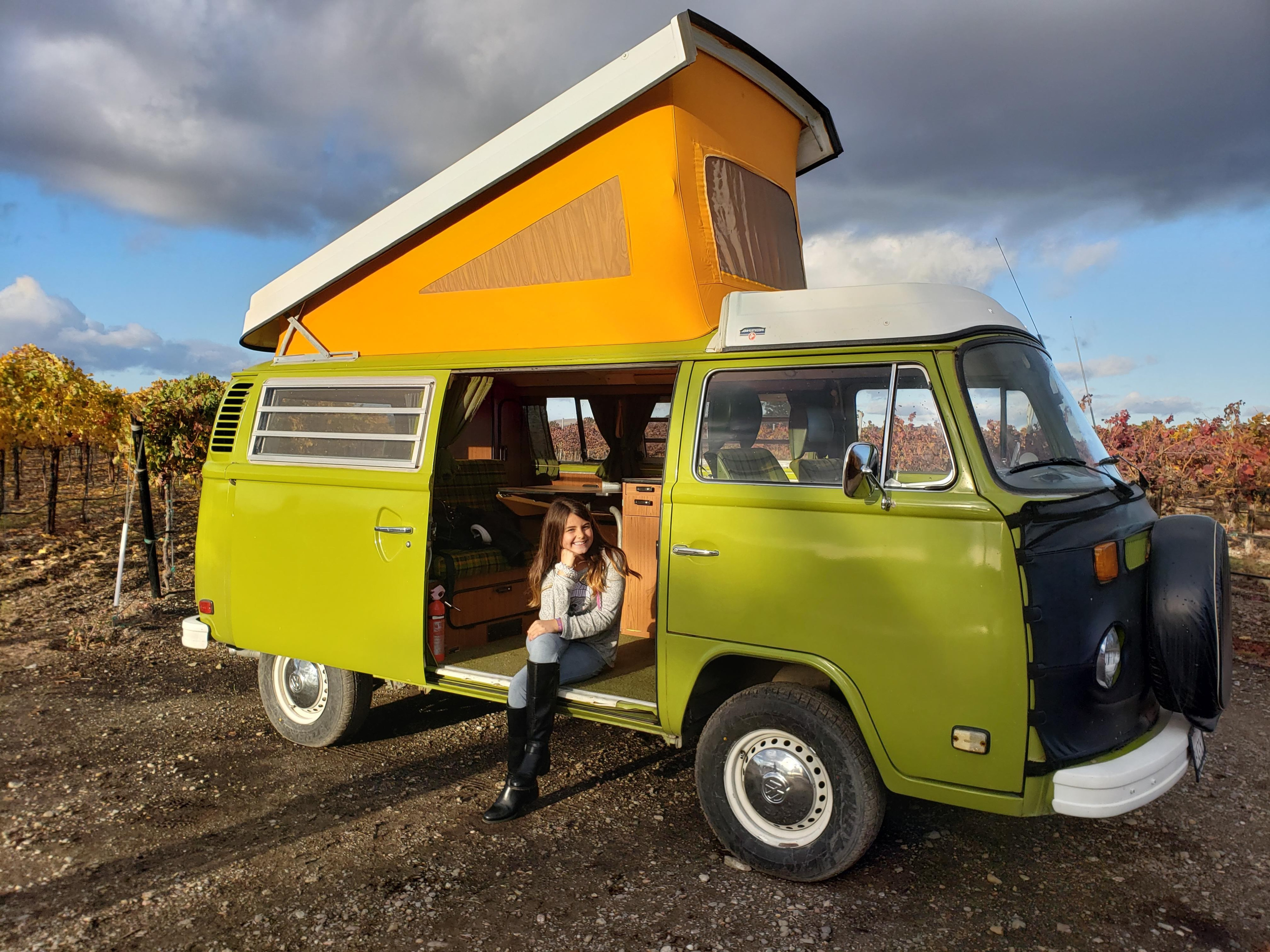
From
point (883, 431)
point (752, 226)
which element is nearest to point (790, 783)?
point (883, 431)

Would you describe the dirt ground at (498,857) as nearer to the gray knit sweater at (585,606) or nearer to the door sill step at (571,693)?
the door sill step at (571,693)

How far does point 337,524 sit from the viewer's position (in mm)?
4996

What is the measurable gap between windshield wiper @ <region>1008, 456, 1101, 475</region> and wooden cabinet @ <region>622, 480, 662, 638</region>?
8.95 feet

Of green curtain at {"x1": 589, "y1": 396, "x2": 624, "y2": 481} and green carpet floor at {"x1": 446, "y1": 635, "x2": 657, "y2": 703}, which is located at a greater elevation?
green curtain at {"x1": 589, "y1": 396, "x2": 624, "y2": 481}

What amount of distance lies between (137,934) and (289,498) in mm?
2557

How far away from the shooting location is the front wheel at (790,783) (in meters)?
3.53

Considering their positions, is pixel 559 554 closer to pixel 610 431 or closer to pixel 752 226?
pixel 752 226

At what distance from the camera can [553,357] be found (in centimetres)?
456

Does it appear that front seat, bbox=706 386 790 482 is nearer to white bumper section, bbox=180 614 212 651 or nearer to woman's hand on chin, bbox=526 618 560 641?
woman's hand on chin, bbox=526 618 560 641

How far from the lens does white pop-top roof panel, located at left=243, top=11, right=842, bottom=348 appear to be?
4.41m

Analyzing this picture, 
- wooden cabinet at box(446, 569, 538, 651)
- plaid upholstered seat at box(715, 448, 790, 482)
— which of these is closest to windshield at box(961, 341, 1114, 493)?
plaid upholstered seat at box(715, 448, 790, 482)

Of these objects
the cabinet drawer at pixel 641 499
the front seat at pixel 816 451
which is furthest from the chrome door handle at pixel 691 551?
the cabinet drawer at pixel 641 499

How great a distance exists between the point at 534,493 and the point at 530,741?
8.88 feet

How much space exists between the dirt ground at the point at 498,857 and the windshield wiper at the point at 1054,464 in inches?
75.2
